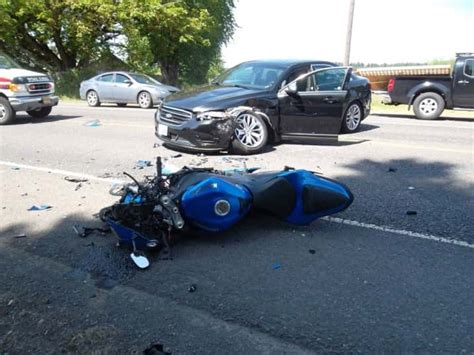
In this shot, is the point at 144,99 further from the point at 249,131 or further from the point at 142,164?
the point at 142,164

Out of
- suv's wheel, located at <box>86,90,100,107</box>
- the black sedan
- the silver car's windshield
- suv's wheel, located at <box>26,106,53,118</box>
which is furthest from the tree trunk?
the black sedan

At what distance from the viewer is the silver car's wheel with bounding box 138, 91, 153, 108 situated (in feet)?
54.9

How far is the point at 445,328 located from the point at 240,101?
5220 mm

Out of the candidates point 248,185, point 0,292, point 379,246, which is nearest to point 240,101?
point 248,185

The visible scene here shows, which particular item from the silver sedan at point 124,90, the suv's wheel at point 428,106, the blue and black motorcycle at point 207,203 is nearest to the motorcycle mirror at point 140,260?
the blue and black motorcycle at point 207,203

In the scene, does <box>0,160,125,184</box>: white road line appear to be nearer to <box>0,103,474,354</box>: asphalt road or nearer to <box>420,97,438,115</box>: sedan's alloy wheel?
<box>0,103,474,354</box>: asphalt road

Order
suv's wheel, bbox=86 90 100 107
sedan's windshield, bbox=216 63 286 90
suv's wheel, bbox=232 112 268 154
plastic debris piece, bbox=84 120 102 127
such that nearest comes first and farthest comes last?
suv's wheel, bbox=232 112 268 154 → sedan's windshield, bbox=216 63 286 90 → plastic debris piece, bbox=84 120 102 127 → suv's wheel, bbox=86 90 100 107

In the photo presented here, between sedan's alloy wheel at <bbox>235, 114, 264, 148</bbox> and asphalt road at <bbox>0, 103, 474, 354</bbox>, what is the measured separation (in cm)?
212

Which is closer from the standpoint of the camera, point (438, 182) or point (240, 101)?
point (438, 182)

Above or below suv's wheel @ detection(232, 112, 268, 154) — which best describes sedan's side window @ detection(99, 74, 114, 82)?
above

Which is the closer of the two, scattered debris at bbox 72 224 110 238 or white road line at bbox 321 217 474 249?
white road line at bbox 321 217 474 249

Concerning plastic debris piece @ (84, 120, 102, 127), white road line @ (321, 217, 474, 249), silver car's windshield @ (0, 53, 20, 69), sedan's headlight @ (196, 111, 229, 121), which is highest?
silver car's windshield @ (0, 53, 20, 69)

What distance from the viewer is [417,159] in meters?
7.02

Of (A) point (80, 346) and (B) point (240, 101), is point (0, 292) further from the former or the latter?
(B) point (240, 101)
